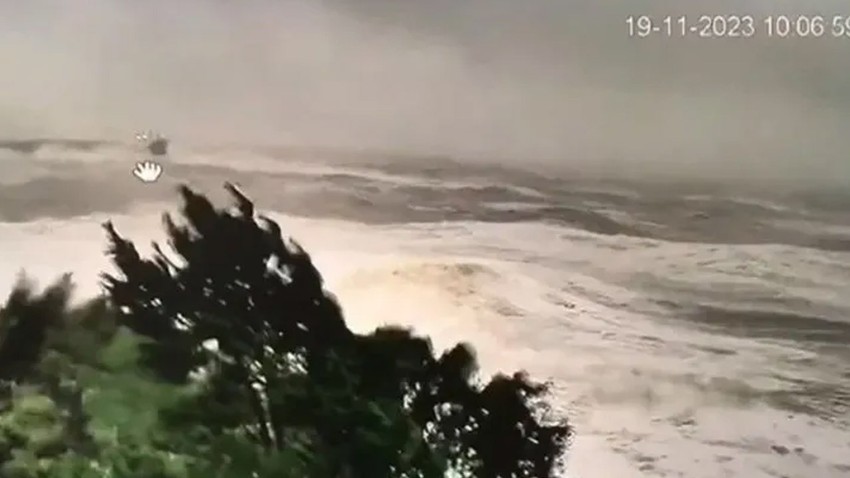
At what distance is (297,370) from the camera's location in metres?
1.09

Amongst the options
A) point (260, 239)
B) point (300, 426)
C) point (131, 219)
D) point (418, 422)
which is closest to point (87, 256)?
point (131, 219)

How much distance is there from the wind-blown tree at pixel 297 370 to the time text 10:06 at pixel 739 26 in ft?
1.35

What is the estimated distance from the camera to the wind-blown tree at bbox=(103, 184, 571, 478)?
42.5 inches

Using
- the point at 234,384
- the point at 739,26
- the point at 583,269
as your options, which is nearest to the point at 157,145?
the point at 234,384

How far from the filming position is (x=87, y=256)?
111 cm

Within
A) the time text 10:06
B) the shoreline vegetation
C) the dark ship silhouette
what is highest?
the time text 10:06

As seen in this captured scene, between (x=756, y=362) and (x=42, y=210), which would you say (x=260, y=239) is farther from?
(x=756, y=362)

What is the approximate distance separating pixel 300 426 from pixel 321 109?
342 millimetres

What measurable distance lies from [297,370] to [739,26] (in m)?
0.61

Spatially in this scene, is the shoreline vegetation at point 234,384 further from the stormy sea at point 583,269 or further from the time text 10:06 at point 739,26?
the time text 10:06 at point 739,26

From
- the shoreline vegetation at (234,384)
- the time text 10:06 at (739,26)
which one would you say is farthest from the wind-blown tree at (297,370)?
the time text 10:06 at (739,26)

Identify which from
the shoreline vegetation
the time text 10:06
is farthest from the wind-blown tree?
the time text 10:06

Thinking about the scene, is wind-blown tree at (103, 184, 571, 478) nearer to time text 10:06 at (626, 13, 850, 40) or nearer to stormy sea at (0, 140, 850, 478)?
stormy sea at (0, 140, 850, 478)

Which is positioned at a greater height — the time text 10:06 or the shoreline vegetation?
the time text 10:06
